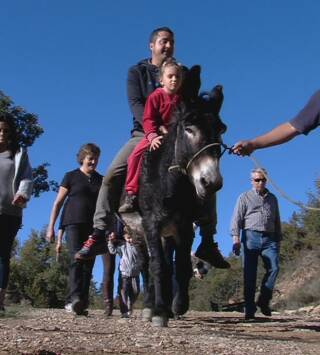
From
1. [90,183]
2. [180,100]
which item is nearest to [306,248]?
[90,183]

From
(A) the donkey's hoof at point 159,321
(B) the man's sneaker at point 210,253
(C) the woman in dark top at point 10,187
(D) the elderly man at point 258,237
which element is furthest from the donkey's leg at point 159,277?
(D) the elderly man at point 258,237

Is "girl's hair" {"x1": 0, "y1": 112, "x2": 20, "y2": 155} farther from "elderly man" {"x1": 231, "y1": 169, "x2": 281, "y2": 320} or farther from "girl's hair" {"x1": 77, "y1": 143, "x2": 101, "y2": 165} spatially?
"elderly man" {"x1": 231, "y1": 169, "x2": 281, "y2": 320}

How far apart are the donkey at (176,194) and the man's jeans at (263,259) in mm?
4535

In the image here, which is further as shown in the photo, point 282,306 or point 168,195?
point 282,306

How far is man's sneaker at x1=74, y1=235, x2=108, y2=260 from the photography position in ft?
28.9

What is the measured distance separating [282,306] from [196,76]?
869 inches

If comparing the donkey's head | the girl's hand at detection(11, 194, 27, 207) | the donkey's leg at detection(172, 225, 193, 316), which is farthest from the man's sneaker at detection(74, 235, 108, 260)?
the donkey's head

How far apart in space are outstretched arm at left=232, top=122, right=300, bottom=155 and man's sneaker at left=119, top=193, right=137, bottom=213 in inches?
89.9

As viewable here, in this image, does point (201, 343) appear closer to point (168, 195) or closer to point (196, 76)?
point (168, 195)

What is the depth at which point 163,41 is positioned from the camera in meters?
8.01

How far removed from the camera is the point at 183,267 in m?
7.23

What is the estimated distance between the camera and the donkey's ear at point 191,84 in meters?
6.97

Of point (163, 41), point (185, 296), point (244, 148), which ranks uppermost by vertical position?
point (163, 41)

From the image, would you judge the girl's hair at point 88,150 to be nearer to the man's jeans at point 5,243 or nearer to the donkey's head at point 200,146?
the man's jeans at point 5,243
